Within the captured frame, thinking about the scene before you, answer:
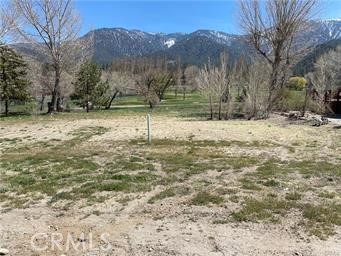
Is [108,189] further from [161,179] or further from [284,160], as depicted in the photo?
[284,160]

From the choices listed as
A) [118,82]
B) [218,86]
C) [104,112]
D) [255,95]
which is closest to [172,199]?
[218,86]

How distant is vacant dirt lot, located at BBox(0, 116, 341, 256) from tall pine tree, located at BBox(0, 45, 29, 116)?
18.3 meters

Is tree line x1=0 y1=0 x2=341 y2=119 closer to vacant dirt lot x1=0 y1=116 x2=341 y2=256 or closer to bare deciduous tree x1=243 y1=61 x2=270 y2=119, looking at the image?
bare deciduous tree x1=243 y1=61 x2=270 y2=119

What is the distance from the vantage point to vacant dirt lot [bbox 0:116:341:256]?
4738 millimetres

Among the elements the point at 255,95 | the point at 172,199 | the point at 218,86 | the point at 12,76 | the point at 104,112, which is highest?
the point at 12,76

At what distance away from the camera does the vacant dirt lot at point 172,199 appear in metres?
4.74

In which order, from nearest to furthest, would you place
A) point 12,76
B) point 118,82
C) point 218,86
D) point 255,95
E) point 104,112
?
point 218,86
point 255,95
point 104,112
point 12,76
point 118,82

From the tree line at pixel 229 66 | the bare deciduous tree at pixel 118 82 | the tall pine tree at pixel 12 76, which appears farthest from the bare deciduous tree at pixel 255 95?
the bare deciduous tree at pixel 118 82

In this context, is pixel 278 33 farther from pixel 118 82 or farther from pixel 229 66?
pixel 118 82

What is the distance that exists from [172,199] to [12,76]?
1008 inches

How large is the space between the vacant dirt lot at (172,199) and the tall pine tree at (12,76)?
18.3 metres

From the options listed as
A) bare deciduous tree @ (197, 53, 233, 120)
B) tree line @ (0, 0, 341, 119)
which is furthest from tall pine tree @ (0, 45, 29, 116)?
bare deciduous tree @ (197, 53, 233, 120)

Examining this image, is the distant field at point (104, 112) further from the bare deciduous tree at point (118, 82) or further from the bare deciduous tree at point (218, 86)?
the bare deciduous tree at point (118, 82)

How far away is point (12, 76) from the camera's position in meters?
28.8
